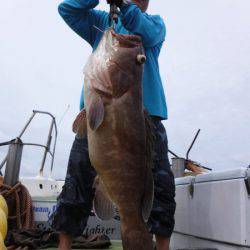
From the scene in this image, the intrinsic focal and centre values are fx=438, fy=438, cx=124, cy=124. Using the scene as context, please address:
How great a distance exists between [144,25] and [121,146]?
1.11 metres

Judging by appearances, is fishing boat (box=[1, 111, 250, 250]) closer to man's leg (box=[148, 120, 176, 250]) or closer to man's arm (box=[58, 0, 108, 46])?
man's leg (box=[148, 120, 176, 250])

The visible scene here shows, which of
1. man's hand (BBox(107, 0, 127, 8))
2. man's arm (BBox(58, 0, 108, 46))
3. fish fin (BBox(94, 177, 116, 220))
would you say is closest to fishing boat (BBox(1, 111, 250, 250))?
fish fin (BBox(94, 177, 116, 220))

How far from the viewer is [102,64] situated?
10.3ft

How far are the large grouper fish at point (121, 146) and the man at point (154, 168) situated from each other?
0.46 meters

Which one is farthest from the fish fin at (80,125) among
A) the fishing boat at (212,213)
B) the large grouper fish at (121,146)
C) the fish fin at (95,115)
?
the fishing boat at (212,213)

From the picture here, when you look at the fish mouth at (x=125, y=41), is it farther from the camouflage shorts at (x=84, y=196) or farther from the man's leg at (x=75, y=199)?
the man's leg at (x=75, y=199)

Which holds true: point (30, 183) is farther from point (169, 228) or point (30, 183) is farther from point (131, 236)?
point (131, 236)

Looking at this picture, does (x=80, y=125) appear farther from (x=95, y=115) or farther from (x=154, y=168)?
Result: (x=154, y=168)

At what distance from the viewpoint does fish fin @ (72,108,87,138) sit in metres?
3.19

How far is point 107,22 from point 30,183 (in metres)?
3.98

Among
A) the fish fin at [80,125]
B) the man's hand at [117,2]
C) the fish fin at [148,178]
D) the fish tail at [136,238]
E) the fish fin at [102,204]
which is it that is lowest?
the fish tail at [136,238]

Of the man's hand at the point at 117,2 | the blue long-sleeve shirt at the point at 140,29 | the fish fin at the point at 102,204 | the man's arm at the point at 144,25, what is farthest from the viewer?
the blue long-sleeve shirt at the point at 140,29

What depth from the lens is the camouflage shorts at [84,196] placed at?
3510mm

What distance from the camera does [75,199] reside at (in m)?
3.51
